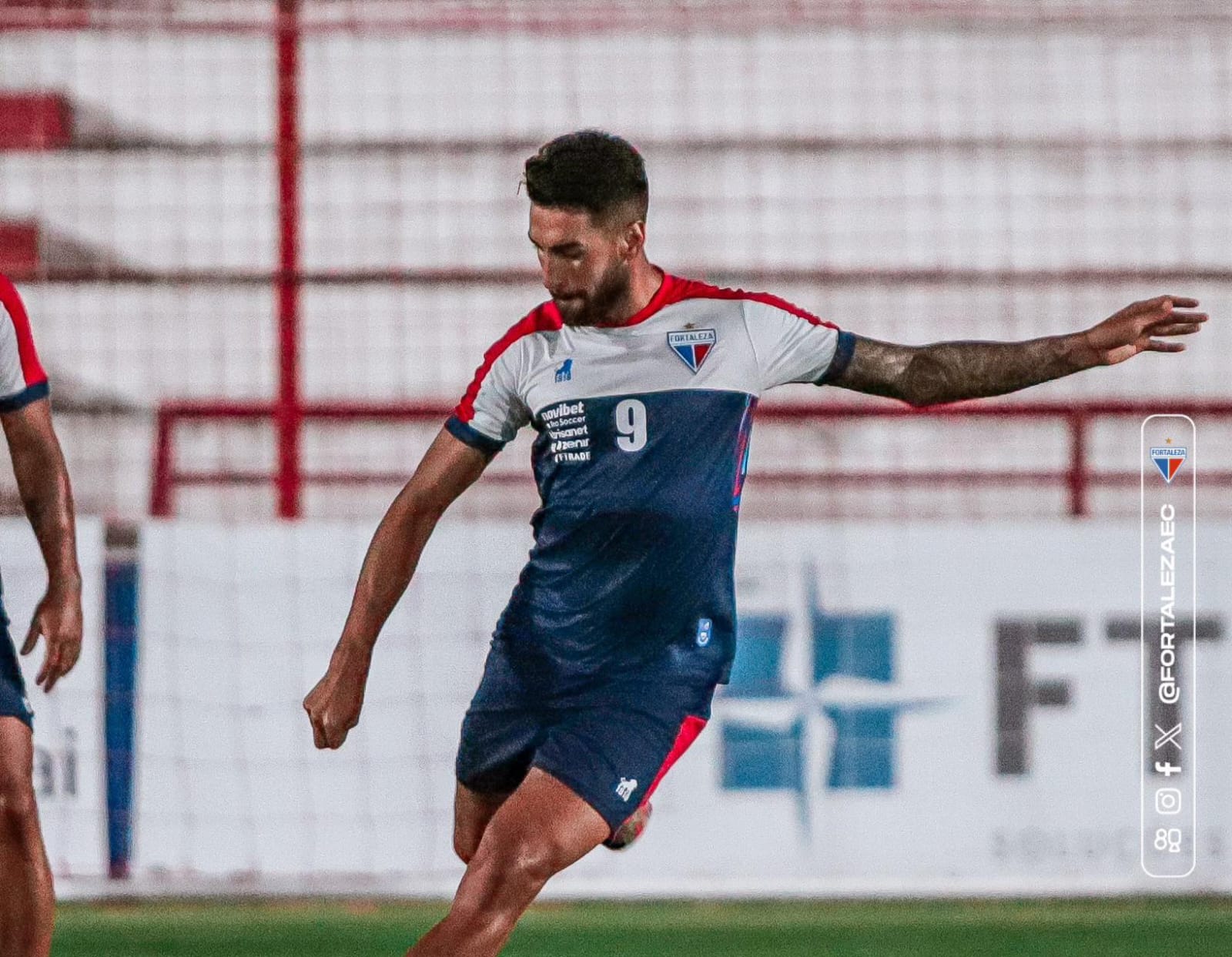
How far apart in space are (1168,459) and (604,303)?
3502mm

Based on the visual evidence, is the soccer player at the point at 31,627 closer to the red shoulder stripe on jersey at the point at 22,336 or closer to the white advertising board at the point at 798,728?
the red shoulder stripe on jersey at the point at 22,336

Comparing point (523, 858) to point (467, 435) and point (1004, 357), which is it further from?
point (1004, 357)

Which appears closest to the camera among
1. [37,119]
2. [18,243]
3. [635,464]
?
[635,464]

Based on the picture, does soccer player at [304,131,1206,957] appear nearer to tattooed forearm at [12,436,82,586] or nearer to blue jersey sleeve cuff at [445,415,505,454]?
blue jersey sleeve cuff at [445,415,505,454]

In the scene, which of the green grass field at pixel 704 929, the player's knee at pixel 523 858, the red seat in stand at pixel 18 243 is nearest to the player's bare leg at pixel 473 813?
the player's knee at pixel 523 858

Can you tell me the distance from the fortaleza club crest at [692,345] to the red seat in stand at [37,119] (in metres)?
6.22

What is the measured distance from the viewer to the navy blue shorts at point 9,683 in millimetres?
3887

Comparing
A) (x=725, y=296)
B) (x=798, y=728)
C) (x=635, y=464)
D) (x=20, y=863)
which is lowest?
(x=798, y=728)

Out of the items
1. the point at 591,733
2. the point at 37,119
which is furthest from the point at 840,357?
the point at 37,119

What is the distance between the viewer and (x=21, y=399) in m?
4.00

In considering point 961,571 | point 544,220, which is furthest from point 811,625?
point 544,220

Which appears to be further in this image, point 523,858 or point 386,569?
point 386,569

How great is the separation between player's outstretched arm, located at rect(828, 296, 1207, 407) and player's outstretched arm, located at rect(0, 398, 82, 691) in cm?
173

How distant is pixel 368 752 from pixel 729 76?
444 centimetres
